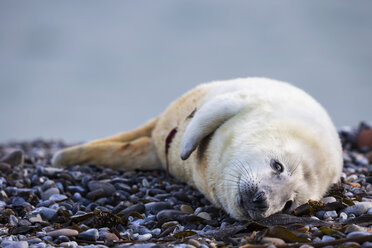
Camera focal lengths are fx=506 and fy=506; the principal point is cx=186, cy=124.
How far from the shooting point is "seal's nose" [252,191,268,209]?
4039mm

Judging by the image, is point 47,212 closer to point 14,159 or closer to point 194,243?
point 194,243

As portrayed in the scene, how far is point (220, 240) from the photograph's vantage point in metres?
4.01

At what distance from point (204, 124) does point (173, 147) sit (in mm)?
1317

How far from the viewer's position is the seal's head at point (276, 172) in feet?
13.8

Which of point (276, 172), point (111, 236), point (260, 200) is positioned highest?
point (276, 172)

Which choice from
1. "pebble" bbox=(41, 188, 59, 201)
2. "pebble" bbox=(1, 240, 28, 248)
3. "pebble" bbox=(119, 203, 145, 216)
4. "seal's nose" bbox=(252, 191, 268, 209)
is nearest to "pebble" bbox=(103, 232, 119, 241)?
"pebble" bbox=(1, 240, 28, 248)

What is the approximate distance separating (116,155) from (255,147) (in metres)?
3.22

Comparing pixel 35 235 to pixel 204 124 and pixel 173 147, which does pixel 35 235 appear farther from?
pixel 173 147

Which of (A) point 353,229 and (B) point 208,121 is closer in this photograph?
(A) point 353,229

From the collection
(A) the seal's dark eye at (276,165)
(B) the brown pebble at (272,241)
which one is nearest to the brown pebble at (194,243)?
(B) the brown pebble at (272,241)

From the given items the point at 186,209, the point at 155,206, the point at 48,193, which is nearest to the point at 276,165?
the point at 186,209

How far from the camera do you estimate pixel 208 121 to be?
523 centimetres

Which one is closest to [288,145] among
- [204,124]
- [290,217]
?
[290,217]

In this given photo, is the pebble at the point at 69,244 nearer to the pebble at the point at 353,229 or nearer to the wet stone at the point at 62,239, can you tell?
the wet stone at the point at 62,239
